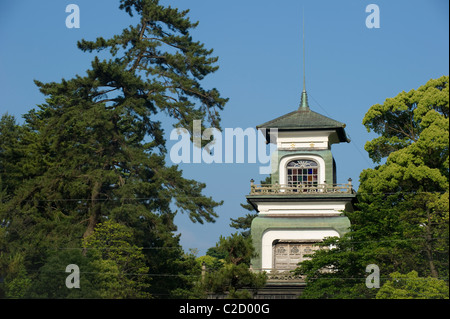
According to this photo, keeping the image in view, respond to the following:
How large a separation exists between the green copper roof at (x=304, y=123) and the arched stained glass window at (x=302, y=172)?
136 cm

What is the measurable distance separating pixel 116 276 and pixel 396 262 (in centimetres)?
990

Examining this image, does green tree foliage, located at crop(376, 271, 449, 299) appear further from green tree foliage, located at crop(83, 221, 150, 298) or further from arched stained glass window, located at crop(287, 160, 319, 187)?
green tree foliage, located at crop(83, 221, 150, 298)

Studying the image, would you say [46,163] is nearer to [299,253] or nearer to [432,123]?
[299,253]

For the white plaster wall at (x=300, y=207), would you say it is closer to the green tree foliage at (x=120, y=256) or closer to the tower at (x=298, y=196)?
the tower at (x=298, y=196)

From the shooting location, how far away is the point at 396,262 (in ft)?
85.9

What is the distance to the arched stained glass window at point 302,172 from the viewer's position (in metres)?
31.6

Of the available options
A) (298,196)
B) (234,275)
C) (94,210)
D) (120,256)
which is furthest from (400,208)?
(94,210)

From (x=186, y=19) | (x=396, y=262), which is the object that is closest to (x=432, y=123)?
(x=396, y=262)

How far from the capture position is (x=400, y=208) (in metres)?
28.3

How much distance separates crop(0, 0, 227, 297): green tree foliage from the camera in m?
31.0

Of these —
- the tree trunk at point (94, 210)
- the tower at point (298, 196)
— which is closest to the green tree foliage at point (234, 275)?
the tower at point (298, 196)

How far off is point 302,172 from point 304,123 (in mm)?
1952

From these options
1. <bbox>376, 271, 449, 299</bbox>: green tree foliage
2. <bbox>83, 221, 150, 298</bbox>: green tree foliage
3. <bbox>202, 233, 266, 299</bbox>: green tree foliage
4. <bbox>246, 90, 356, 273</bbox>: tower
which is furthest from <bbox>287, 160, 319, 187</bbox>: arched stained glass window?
<bbox>202, 233, 266, 299</bbox>: green tree foliage

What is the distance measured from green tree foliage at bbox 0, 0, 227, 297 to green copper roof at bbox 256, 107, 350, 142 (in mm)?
3488
